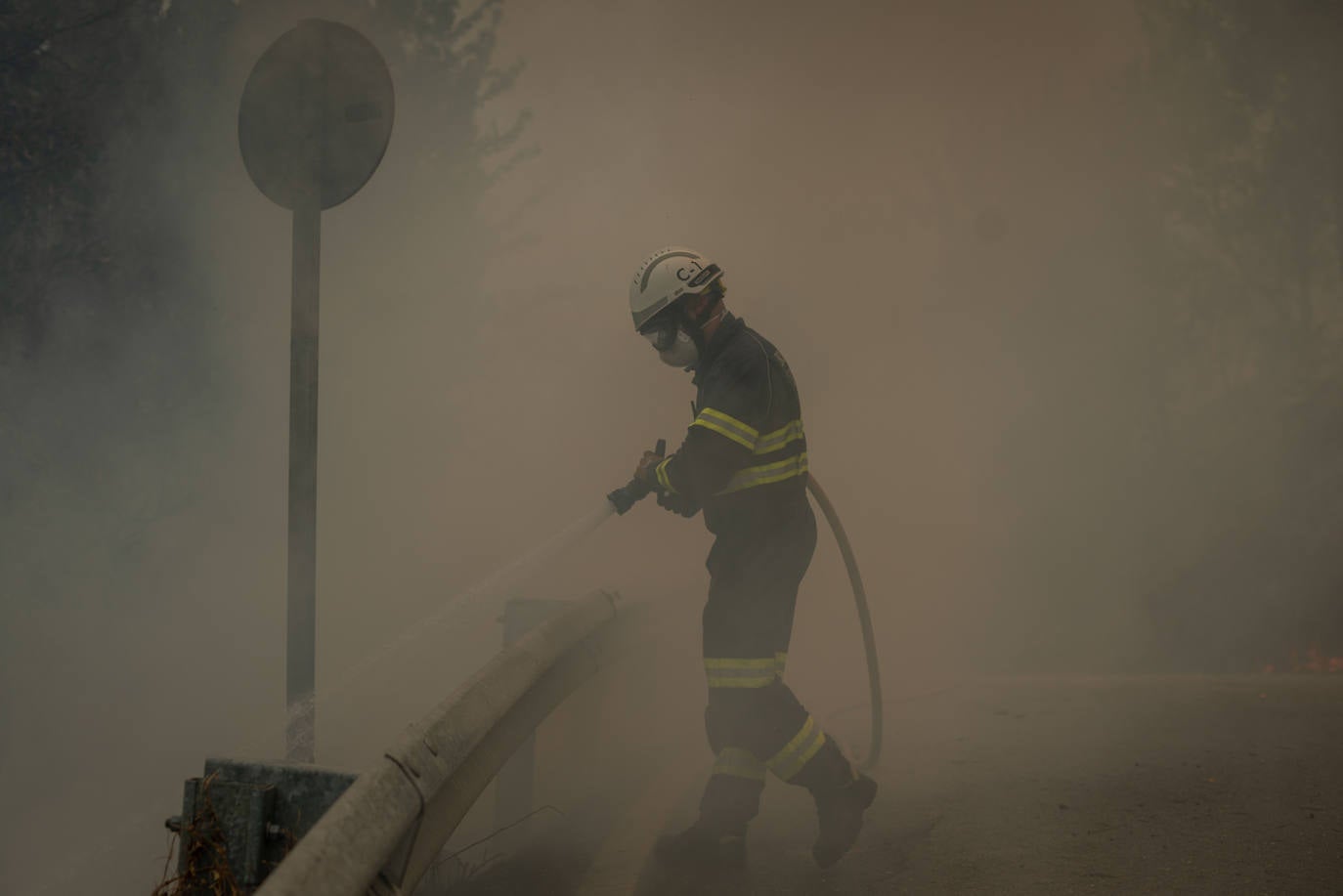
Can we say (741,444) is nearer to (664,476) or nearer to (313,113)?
(664,476)

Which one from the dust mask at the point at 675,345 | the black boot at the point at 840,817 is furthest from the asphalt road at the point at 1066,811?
the dust mask at the point at 675,345

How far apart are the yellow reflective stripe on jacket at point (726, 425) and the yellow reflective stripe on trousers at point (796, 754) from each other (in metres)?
1.02

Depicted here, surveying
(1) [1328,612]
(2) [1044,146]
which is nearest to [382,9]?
(2) [1044,146]

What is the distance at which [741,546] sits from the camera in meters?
3.29

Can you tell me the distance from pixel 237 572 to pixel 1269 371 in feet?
25.9

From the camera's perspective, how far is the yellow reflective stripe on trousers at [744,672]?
3143 millimetres

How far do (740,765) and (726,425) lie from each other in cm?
123

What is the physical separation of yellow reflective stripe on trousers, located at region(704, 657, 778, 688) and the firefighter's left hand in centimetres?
71

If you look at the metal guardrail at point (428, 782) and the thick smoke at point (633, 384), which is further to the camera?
the thick smoke at point (633, 384)

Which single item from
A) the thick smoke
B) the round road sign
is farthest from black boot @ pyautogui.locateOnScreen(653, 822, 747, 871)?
the round road sign

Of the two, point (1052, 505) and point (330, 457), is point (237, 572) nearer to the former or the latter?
point (330, 457)

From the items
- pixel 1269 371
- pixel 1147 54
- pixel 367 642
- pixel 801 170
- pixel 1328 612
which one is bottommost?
pixel 1328 612

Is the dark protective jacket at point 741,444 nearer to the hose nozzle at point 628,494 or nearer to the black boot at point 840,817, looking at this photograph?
the hose nozzle at point 628,494

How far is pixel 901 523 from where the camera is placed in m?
6.77
